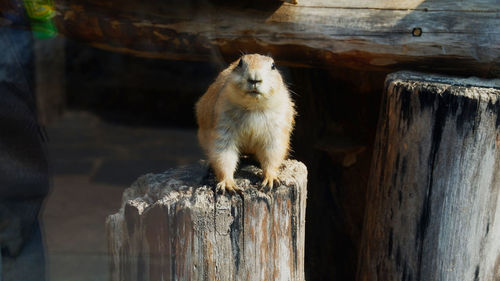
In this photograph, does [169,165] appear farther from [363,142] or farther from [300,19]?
[363,142]

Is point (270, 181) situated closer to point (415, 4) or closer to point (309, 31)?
point (309, 31)

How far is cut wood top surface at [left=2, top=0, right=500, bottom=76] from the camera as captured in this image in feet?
9.79

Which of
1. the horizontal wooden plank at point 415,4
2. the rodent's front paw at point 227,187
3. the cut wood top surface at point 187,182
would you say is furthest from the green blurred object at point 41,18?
the horizontal wooden plank at point 415,4

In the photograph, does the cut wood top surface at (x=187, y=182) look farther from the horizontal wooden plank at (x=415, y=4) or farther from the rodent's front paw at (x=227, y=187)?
the horizontal wooden plank at (x=415, y=4)

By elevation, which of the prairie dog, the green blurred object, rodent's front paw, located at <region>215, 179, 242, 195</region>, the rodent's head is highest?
the green blurred object

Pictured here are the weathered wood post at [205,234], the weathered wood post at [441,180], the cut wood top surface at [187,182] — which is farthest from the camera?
the weathered wood post at [441,180]

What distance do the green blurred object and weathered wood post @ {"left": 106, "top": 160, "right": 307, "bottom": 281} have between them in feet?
2.38

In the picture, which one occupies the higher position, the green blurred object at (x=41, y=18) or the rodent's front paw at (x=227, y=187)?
the green blurred object at (x=41, y=18)

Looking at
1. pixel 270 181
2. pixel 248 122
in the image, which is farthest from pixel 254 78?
pixel 270 181

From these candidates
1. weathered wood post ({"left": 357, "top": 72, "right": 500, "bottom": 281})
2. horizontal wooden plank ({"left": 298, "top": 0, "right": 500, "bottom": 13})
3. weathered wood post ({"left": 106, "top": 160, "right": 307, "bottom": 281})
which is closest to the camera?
weathered wood post ({"left": 106, "top": 160, "right": 307, "bottom": 281})

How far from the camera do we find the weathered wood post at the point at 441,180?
260 centimetres

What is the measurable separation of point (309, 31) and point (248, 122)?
74 cm

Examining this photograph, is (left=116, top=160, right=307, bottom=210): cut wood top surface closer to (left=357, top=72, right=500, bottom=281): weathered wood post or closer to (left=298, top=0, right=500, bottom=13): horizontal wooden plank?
(left=357, top=72, right=500, bottom=281): weathered wood post

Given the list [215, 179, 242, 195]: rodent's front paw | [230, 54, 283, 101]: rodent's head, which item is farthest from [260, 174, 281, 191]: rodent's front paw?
[230, 54, 283, 101]: rodent's head
